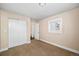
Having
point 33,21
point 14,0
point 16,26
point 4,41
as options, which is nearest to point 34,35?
point 33,21

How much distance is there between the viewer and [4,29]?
3926 millimetres

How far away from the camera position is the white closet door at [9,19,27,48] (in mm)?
4539

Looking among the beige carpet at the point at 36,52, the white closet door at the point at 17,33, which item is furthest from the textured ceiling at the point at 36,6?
the beige carpet at the point at 36,52

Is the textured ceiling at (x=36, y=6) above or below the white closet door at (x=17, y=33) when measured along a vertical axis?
above

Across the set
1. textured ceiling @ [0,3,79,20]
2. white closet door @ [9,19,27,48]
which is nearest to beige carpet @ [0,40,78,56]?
white closet door @ [9,19,27,48]

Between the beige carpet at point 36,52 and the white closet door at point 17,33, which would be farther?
the white closet door at point 17,33

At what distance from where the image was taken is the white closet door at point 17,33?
4539 mm

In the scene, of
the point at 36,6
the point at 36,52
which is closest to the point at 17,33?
the point at 36,52

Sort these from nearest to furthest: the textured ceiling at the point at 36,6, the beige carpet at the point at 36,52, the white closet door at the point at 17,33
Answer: the textured ceiling at the point at 36,6, the beige carpet at the point at 36,52, the white closet door at the point at 17,33

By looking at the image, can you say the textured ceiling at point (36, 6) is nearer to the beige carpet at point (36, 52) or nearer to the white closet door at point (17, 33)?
the white closet door at point (17, 33)

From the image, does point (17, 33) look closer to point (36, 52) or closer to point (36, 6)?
point (36, 52)

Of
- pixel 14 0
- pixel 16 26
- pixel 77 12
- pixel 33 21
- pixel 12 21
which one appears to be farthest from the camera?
pixel 33 21

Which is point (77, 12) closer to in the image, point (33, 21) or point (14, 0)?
point (14, 0)

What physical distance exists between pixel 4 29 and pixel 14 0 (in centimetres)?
270
